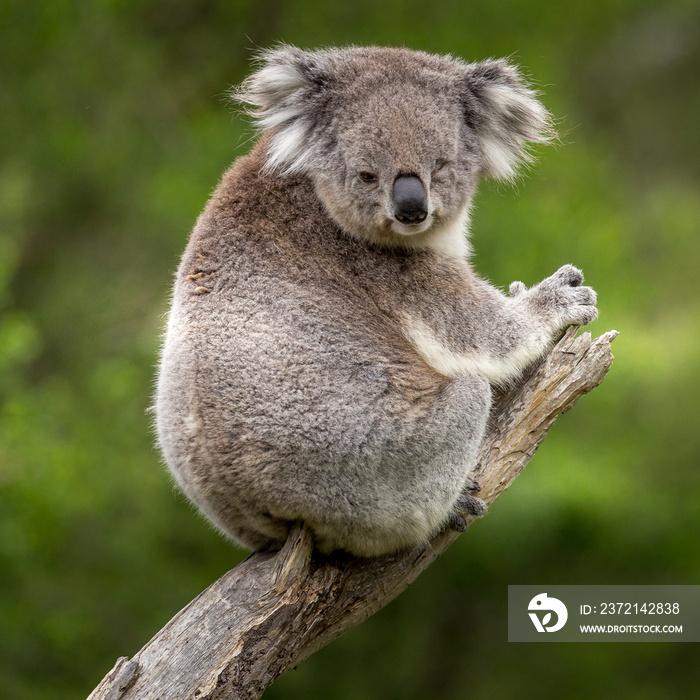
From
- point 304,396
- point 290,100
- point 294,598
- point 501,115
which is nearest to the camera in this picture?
point 304,396

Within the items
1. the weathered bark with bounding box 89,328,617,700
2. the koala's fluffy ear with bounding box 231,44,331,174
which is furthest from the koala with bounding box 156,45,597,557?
the weathered bark with bounding box 89,328,617,700

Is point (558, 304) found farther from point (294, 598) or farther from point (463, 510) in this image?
point (294, 598)

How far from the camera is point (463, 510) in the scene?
384 centimetres

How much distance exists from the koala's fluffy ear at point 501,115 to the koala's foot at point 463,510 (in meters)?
1.51

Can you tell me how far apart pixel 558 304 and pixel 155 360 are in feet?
15.2

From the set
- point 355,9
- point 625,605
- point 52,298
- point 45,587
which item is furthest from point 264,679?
point 355,9

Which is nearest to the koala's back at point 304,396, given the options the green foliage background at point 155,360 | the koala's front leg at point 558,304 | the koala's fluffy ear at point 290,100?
the koala's fluffy ear at point 290,100

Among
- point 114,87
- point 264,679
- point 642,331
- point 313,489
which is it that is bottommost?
point 264,679

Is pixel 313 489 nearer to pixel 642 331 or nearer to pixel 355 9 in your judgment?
pixel 642 331

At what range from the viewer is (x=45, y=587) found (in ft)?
27.6

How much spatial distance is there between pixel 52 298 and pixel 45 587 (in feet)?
8.80

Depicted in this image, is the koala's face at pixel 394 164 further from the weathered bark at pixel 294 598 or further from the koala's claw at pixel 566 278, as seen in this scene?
the weathered bark at pixel 294 598

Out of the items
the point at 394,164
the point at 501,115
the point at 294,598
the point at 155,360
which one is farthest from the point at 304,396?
the point at 155,360

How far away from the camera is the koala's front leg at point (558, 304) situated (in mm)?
4180
